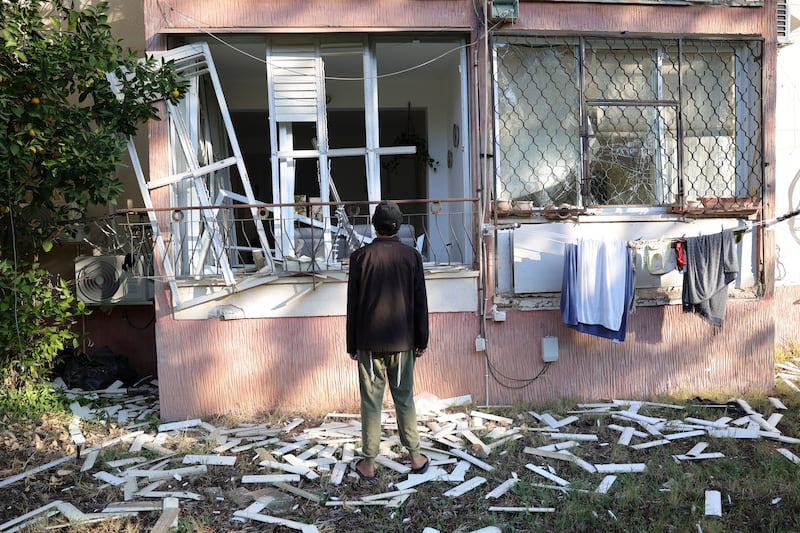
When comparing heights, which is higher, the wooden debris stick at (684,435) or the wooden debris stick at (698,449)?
the wooden debris stick at (684,435)

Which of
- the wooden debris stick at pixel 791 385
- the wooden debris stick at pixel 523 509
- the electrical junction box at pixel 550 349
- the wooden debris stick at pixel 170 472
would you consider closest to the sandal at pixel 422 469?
the wooden debris stick at pixel 523 509

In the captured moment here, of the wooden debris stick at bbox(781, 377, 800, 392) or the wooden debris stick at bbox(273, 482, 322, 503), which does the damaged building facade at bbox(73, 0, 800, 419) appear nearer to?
the wooden debris stick at bbox(781, 377, 800, 392)

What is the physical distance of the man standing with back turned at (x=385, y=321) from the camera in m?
4.37

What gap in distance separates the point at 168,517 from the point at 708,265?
16.6 feet

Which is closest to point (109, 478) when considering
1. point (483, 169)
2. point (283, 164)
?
point (283, 164)

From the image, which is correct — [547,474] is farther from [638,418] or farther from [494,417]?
[638,418]

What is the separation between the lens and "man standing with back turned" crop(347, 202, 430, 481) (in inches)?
172

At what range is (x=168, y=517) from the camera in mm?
4062

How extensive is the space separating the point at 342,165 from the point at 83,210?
8.08 meters

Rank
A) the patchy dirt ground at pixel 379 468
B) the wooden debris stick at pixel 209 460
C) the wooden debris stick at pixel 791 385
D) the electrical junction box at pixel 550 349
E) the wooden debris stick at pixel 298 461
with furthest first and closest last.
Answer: the wooden debris stick at pixel 791 385
the electrical junction box at pixel 550 349
the wooden debris stick at pixel 209 460
the wooden debris stick at pixel 298 461
the patchy dirt ground at pixel 379 468

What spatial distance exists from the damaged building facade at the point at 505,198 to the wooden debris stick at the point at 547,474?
1.48 metres

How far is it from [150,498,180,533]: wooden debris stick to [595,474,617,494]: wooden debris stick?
111 inches

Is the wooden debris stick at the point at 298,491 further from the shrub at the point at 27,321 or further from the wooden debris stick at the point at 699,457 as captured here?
the shrub at the point at 27,321

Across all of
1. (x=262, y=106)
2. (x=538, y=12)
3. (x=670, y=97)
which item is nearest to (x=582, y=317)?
(x=670, y=97)
